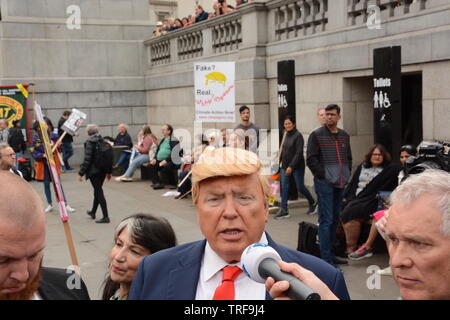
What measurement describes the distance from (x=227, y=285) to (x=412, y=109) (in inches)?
448

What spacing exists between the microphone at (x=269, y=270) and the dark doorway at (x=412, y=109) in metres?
Answer: 11.5

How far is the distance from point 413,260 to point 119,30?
21.6 metres

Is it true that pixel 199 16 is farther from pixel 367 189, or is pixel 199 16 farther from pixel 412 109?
pixel 367 189

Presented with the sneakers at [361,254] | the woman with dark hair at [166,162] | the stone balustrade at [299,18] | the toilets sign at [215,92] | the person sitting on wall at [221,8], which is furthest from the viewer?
the person sitting on wall at [221,8]

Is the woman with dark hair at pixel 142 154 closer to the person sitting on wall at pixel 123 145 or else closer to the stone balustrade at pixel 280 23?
the person sitting on wall at pixel 123 145

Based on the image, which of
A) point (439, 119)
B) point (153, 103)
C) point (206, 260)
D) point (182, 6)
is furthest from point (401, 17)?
point (182, 6)

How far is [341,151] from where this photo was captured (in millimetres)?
7977

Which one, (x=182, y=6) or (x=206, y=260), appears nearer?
(x=206, y=260)

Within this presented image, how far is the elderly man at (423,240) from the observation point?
6.31 feet

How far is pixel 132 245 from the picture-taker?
141 inches

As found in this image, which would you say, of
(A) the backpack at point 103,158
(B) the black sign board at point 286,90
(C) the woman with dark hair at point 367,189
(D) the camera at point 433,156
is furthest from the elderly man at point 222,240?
(A) the backpack at point 103,158

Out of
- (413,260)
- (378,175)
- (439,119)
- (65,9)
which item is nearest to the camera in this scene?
(413,260)

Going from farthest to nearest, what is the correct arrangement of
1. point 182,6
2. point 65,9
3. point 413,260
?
point 182,6, point 65,9, point 413,260

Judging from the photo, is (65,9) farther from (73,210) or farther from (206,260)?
(206,260)
